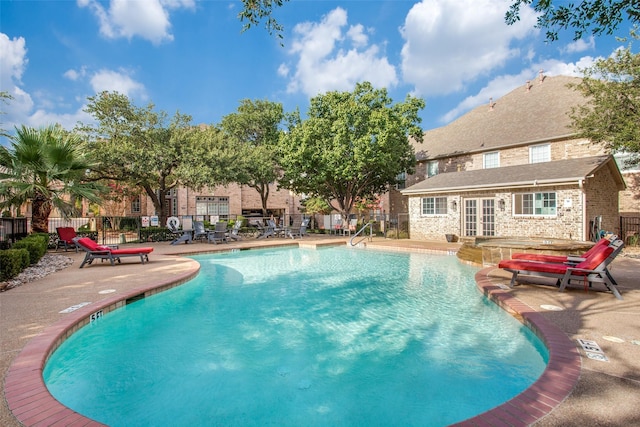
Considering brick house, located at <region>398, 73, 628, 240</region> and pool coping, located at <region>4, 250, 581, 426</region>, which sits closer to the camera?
pool coping, located at <region>4, 250, 581, 426</region>

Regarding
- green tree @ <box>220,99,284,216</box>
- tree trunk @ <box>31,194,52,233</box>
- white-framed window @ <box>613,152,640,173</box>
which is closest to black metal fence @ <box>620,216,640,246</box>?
white-framed window @ <box>613,152,640,173</box>

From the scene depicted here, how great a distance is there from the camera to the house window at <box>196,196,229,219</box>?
1283 inches

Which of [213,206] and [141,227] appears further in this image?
[213,206]

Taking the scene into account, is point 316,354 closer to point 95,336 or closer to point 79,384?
point 79,384

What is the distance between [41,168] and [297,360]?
1151 centimetres

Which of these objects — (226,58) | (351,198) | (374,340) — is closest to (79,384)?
(374,340)

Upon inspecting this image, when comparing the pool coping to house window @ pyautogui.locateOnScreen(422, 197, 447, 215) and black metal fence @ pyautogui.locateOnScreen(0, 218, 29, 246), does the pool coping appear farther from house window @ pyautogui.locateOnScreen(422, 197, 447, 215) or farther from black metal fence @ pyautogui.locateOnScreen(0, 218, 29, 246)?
house window @ pyautogui.locateOnScreen(422, 197, 447, 215)

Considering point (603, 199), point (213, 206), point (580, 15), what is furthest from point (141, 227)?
point (603, 199)

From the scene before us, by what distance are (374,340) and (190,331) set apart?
3.02 meters

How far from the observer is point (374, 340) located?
16.7 feet

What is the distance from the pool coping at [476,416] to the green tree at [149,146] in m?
13.1

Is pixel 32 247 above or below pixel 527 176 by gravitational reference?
below

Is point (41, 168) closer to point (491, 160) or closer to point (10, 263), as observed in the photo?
point (10, 263)

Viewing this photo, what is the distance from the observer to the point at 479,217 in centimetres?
1627
